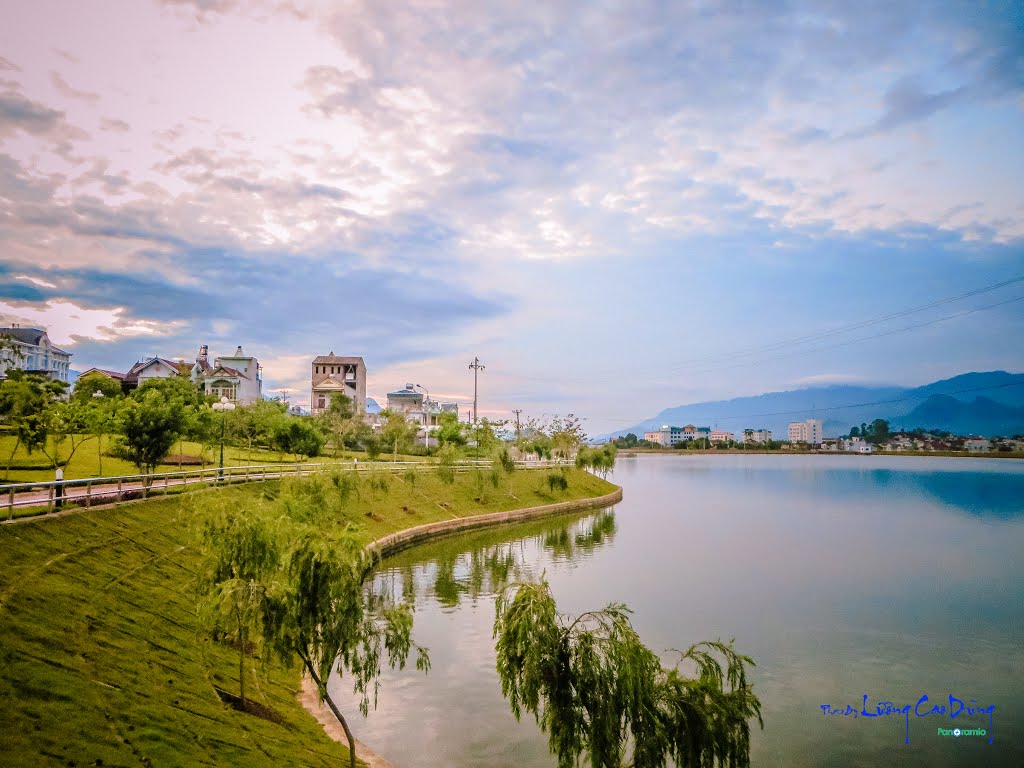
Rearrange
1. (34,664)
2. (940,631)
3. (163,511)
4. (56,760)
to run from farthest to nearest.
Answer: (163,511) < (940,631) < (34,664) < (56,760)

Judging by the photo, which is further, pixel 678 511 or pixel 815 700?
pixel 678 511

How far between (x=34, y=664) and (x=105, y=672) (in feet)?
5.27

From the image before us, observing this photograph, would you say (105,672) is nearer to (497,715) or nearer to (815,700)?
(497,715)

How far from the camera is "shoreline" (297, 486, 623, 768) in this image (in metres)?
17.6

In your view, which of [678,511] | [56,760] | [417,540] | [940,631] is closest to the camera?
[56,760]

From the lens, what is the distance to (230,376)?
9669cm

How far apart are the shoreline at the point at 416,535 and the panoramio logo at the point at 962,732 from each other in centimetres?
1672

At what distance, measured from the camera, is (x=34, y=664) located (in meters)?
13.3

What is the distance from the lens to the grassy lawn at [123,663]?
1173 cm

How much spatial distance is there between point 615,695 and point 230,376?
96.4 meters

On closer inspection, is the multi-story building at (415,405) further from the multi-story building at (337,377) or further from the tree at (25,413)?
the tree at (25,413)

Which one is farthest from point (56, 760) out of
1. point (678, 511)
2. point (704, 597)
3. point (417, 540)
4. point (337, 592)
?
point (678, 511)

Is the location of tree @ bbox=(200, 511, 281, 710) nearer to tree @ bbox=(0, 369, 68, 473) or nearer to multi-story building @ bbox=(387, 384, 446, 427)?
tree @ bbox=(0, 369, 68, 473)

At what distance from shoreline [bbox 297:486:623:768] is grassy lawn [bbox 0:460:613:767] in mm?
518
